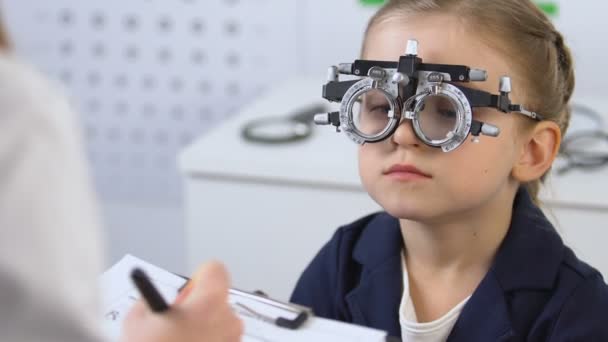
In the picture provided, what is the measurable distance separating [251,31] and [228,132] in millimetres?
342

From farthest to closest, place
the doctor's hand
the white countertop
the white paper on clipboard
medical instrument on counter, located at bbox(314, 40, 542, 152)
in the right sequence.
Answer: the white countertop, medical instrument on counter, located at bbox(314, 40, 542, 152), the white paper on clipboard, the doctor's hand

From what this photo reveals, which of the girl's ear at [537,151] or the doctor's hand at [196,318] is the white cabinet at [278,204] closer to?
the girl's ear at [537,151]

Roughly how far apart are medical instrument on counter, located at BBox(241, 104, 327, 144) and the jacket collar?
1.71 feet

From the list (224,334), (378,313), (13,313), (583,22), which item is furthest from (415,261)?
(583,22)

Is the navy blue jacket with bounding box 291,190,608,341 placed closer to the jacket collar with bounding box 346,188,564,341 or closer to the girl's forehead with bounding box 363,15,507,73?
the jacket collar with bounding box 346,188,564,341

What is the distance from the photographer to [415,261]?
0.89 meters

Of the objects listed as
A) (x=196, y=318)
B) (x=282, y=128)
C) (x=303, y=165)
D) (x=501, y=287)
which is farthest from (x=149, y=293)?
(x=282, y=128)

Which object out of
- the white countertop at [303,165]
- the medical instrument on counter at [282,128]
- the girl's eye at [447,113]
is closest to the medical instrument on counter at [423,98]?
the girl's eye at [447,113]

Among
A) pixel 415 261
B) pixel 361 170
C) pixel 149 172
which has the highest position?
pixel 361 170

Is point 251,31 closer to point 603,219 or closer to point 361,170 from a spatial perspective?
point 603,219

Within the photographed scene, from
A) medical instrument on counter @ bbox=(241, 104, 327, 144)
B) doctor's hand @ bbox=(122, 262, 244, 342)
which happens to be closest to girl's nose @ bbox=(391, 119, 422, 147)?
doctor's hand @ bbox=(122, 262, 244, 342)

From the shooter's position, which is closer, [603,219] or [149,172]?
[603,219]

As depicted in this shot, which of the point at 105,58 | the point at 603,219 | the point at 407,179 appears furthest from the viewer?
the point at 105,58

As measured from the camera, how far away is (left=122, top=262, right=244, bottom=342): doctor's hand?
0.49 metres
